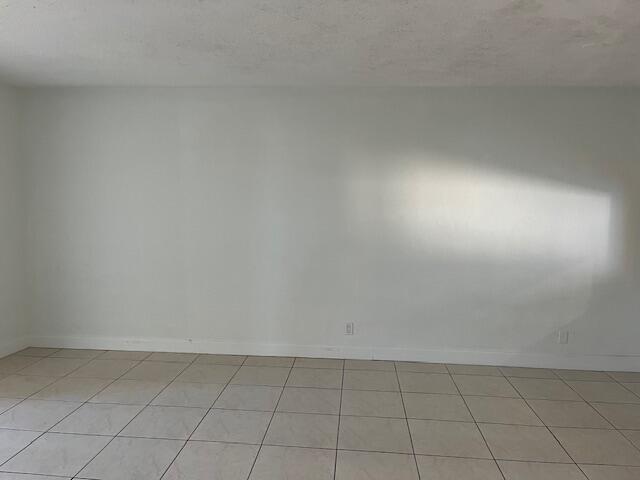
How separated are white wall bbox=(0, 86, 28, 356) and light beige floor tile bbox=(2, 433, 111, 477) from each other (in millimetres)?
1845

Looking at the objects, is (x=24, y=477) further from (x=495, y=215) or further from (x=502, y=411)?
(x=495, y=215)

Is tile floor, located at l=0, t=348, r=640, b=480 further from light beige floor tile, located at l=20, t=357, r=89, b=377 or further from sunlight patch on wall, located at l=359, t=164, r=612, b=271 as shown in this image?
sunlight patch on wall, located at l=359, t=164, r=612, b=271

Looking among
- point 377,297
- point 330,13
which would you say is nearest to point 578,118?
point 377,297

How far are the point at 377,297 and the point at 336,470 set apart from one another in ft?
5.94

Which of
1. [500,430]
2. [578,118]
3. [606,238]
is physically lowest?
[500,430]

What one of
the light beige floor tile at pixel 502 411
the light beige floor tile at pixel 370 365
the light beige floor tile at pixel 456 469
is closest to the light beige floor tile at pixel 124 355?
the light beige floor tile at pixel 370 365

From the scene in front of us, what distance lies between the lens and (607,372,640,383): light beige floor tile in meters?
3.67

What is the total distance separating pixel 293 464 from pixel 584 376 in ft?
8.73

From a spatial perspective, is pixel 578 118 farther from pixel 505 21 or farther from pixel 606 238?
pixel 505 21

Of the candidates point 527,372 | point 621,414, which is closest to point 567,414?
point 621,414

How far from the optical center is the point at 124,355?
161 inches

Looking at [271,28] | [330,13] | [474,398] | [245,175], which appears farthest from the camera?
[245,175]

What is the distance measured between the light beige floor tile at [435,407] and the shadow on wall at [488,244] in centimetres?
76

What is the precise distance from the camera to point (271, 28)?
2.58 metres
